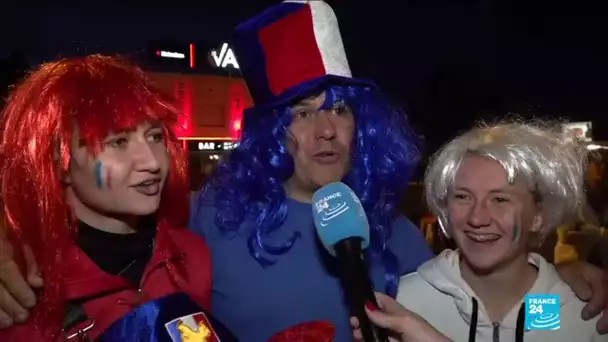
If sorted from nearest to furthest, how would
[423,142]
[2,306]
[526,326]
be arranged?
[2,306], [526,326], [423,142]

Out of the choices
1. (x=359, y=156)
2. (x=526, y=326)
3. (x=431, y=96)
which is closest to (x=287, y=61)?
(x=359, y=156)

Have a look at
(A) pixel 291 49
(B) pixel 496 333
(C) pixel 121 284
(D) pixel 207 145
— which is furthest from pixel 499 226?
(D) pixel 207 145

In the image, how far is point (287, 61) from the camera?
6.10 ft

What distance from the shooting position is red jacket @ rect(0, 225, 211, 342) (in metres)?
1.34

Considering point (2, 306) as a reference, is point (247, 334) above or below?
below

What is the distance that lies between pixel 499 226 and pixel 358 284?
49 cm

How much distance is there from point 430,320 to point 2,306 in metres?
1.04

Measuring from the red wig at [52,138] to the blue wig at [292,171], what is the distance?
0.52m

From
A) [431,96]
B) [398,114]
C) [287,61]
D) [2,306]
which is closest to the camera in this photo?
[2,306]

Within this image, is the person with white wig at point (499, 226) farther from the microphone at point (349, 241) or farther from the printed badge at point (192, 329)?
the printed badge at point (192, 329)

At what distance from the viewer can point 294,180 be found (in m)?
1.91

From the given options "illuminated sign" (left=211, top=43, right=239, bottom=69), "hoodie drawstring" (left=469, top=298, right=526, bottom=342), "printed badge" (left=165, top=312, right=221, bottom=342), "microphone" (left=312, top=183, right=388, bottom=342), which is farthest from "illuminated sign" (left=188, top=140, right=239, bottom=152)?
"printed badge" (left=165, top=312, right=221, bottom=342)

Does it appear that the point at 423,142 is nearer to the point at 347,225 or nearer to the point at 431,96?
the point at 347,225

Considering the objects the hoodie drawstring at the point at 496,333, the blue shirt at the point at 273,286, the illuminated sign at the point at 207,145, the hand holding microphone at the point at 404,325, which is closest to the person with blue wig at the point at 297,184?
the blue shirt at the point at 273,286
